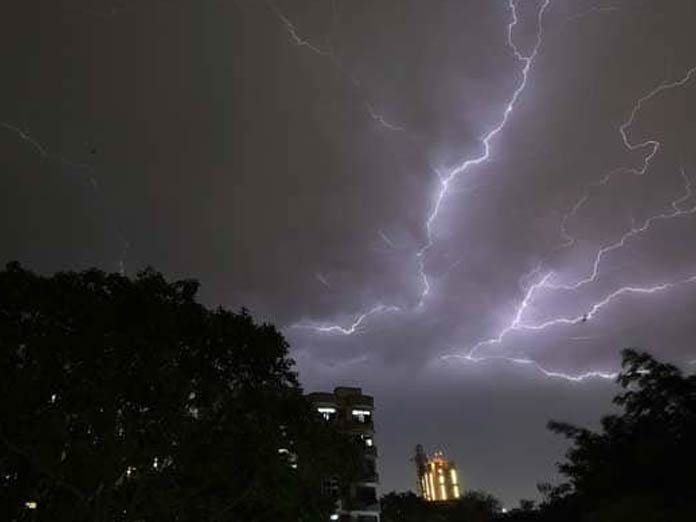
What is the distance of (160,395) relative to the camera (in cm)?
1155

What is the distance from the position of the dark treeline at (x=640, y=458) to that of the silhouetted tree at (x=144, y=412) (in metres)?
5.60

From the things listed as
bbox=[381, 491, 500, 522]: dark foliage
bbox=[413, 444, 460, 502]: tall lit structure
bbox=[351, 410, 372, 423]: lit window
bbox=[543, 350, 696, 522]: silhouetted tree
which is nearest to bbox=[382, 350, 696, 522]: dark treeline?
bbox=[543, 350, 696, 522]: silhouetted tree

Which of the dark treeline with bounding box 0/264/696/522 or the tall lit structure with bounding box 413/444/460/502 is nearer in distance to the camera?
the dark treeline with bounding box 0/264/696/522

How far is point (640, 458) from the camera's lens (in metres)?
14.0

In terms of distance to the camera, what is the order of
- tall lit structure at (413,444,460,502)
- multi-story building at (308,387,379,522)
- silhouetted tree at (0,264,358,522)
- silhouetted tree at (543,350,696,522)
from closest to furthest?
silhouetted tree at (0,264,358,522), silhouetted tree at (543,350,696,522), multi-story building at (308,387,379,522), tall lit structure at (413,444,460,502)

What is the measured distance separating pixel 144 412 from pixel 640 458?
909 cm

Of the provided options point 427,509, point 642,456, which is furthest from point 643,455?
point 427,509

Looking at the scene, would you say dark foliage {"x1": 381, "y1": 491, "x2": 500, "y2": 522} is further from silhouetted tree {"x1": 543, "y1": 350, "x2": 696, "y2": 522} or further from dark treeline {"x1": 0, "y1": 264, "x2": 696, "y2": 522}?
dark treeline {"x1": 0, "y1": 264, "x2": 696, "y2": 522}

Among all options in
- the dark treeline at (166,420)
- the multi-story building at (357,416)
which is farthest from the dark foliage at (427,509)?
the dark treeline at (166,420)

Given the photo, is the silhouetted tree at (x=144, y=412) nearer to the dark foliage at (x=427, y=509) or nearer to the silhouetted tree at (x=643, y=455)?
the silhouetted tree at (x=643, y=455)

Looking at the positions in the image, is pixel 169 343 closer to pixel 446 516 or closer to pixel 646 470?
pixel 646 470

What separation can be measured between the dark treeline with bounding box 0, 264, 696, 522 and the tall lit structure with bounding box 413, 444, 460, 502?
63.7 m

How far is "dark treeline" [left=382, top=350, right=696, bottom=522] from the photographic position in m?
13.2

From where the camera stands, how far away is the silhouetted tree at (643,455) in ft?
43.4
